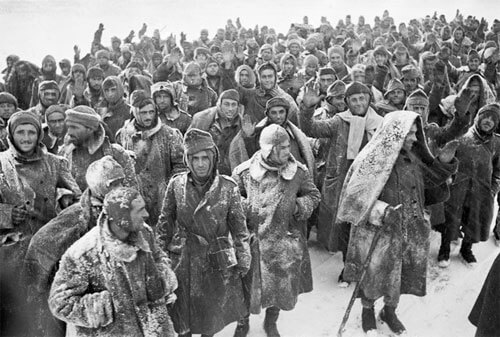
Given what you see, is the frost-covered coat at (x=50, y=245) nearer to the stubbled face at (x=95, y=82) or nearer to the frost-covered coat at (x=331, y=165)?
the frost-covered coat at (x=331, y=165)

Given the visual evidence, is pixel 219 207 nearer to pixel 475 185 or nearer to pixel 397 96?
pixel 475 185

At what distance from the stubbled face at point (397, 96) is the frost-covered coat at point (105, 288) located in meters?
4.90

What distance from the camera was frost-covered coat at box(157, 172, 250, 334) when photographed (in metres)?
3.87

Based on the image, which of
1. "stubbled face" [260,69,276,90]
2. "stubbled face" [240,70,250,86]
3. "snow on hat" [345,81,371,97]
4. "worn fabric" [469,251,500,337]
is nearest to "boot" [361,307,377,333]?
"worn fabric" [469,251,500,337]

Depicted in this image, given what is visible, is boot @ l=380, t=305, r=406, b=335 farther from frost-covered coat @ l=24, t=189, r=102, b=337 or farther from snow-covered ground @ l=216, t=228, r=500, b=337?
frost-covered coat @ l=24, t=189, r=102, b=337

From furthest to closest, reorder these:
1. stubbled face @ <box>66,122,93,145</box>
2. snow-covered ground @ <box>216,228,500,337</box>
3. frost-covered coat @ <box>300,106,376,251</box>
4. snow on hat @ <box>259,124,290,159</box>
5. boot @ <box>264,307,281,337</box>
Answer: frost-covered coat @ <box>300,106,376,251</box>, snow-covered ground @ <box>216,228,500,337</box>, boot @ <box>264,307,281,337</box>, stubbled face @ <box>66,122,93,145</box>, snow on hat @ <box>259,124,290,159</box>

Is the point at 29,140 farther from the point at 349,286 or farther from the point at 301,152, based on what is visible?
the point at 349,286

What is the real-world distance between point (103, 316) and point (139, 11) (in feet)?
93.6

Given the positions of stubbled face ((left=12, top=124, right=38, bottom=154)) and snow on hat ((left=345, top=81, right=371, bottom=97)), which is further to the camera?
snow on hat ((left=345, top=81, right=371, bottom=97))

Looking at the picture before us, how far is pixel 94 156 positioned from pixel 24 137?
67 centimetres

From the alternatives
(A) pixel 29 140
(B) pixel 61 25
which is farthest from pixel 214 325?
(B) pixel 61 25

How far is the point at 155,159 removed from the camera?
544 centimetres

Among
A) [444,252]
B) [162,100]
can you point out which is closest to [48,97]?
[162,100]

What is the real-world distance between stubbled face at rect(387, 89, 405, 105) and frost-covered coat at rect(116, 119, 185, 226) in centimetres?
312
